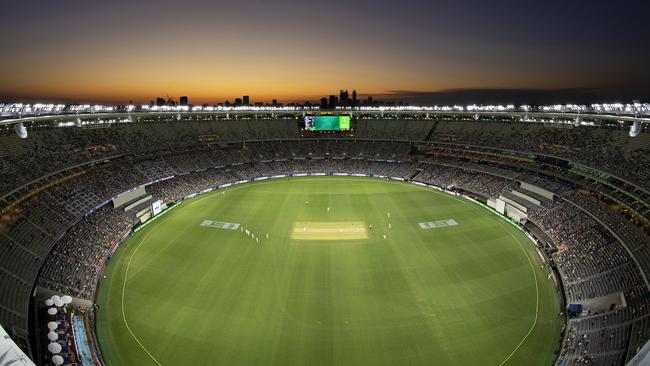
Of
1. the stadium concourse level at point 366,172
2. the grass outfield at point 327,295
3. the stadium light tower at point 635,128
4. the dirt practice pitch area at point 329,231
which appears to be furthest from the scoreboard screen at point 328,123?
the stadium light tower at point 635,128

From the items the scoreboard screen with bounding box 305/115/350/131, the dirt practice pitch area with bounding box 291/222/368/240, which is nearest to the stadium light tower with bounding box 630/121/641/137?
the dirt practice pitch area with bounding box 291/222/368/240

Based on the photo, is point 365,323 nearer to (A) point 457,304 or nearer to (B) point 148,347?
(A) point 457,304

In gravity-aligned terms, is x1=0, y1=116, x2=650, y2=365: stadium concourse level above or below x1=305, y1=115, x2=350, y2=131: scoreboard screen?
→ below

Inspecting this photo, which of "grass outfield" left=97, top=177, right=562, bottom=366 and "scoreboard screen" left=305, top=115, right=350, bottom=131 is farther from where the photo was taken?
"scoreboard screen" left=305, top=115, right=350, bottom=131

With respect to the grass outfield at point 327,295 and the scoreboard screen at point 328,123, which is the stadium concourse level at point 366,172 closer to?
the grass outfield at point 327,295

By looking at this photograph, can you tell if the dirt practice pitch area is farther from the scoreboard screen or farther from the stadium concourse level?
the scoreboard screen

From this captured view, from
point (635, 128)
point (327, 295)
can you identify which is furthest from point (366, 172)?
point (327, 295)

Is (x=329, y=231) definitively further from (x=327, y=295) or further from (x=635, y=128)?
(x=635, y=128)

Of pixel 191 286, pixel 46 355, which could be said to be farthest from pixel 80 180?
pixel 46 355
